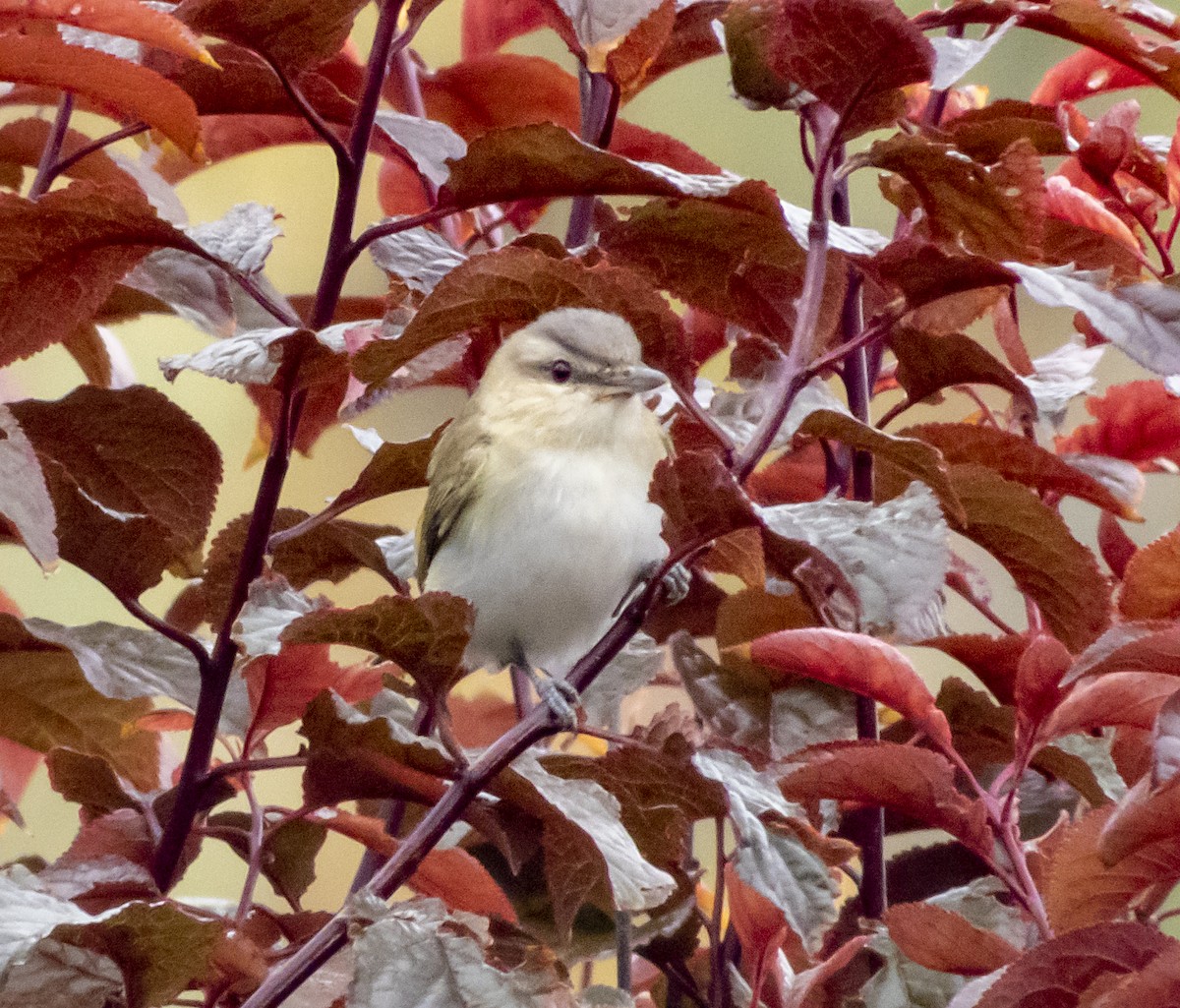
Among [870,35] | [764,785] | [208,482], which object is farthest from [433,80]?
[764,785]

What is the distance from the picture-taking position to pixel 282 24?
66 centimetres

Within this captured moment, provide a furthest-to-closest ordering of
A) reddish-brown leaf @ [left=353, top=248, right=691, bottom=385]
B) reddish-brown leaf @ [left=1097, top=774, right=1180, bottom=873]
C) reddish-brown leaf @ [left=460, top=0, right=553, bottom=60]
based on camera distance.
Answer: reddish-brown leaf @ [left=460, top=0, right=553, bottom=60] < reddish-brown leaf @ [left=353, top=248, right=691, bottom=385] < reddish-brown leaf @ [left=1097, top=774, right=1180, bottom=873]

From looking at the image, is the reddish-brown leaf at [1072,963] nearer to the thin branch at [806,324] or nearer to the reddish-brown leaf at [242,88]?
the thin branch at [806,324]

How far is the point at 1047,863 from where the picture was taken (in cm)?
71

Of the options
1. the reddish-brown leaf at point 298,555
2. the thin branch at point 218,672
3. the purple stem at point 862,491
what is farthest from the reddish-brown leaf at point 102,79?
the purple stem at point 862,491

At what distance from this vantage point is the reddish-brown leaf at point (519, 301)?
2.15ft

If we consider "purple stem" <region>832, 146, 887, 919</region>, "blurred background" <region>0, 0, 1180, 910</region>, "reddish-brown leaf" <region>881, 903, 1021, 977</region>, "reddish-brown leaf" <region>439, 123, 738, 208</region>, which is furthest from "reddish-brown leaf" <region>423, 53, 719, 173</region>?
"blurred background" <region>0, 0, 1180, 910</region>

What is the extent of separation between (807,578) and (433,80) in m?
0.47

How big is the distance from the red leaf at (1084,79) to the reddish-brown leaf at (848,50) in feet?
1.17

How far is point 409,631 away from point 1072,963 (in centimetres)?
29

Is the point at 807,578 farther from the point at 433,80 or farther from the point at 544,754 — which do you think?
the point at 433,80

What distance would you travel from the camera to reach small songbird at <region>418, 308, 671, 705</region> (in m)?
1.22

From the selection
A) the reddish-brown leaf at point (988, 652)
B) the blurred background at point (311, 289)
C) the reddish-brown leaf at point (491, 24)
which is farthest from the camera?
the blurred background at point (311, 289)

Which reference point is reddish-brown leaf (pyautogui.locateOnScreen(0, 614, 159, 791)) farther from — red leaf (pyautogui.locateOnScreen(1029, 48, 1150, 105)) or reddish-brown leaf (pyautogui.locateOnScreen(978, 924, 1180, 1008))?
red leaf (pyautogui.locateOnScreen(1029, 48, 1150, 105))
